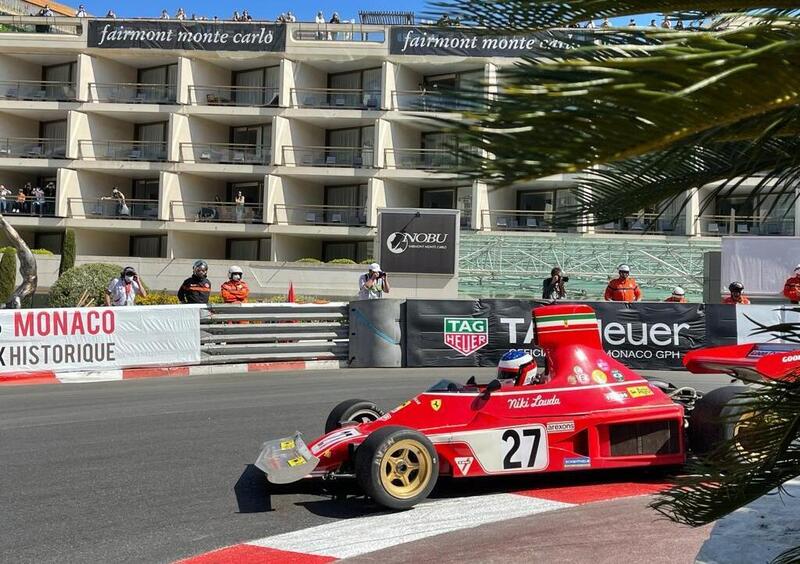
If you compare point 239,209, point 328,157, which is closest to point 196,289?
point 239,209

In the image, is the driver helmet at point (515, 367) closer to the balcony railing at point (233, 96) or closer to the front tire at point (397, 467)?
the front tire at point (397, 467)

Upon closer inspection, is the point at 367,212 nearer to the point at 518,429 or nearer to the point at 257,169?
the point at 257,169

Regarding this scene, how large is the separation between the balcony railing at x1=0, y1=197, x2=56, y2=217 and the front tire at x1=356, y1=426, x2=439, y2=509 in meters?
40.0

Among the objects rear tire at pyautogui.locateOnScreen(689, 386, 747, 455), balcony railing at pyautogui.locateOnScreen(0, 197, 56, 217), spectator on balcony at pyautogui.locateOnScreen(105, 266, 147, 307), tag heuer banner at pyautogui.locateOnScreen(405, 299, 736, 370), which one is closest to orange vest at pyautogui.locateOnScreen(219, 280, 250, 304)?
spectator on balcony at pyautogui.locateOnScreen(105, 266, 147, 307)

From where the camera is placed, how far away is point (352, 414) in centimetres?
802

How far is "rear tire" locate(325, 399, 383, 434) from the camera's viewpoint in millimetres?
8000

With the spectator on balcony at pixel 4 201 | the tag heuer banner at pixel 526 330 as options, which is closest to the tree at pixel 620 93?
the tag heuer banner at pixel 526 330

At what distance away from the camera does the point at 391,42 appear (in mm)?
41938

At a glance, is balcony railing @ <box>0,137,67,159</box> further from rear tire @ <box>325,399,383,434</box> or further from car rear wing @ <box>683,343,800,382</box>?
rear tire @ <box>325,399,383,434</box>

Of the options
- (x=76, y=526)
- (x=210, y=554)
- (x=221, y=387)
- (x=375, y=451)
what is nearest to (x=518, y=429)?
(x=375, y=451)

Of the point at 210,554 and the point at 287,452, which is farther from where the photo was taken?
the point at 287,452

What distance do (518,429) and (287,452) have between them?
1.77 metres

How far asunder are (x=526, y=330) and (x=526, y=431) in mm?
8838

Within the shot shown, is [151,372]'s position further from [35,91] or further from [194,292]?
[35,91]
